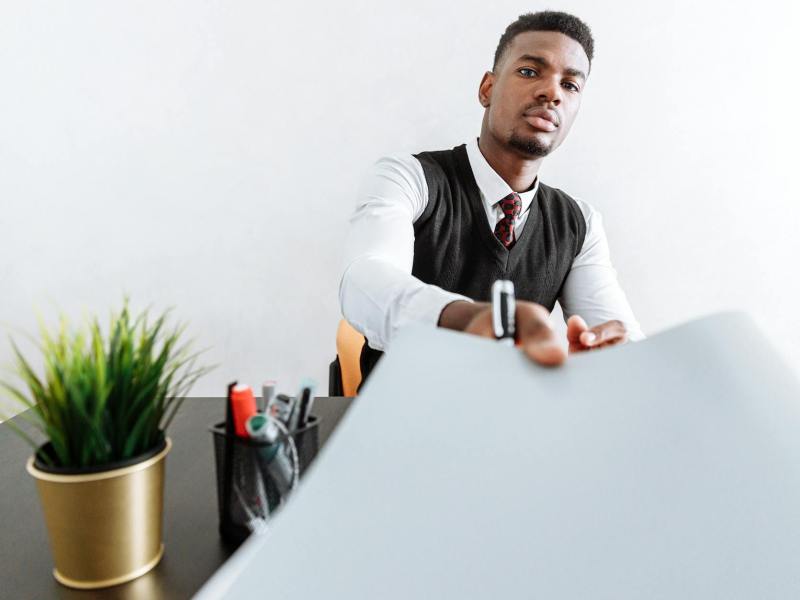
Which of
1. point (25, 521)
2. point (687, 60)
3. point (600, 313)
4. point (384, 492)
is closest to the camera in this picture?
point (384, 492)

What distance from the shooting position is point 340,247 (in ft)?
5.18

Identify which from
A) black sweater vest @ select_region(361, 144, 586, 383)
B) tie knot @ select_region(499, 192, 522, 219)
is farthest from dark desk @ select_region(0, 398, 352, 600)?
tie knot @ select_region(499, 192, 522, 219)

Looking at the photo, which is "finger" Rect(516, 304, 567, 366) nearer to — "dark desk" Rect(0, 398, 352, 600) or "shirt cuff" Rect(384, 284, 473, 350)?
"shirt cuff" Rect(384, 284, 473, 350)

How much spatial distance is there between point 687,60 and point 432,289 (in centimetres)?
125

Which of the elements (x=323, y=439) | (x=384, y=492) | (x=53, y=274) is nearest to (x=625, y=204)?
(x=323, y=439)

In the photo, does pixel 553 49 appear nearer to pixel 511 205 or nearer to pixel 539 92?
pixel 539 92

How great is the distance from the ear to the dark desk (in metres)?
0.99

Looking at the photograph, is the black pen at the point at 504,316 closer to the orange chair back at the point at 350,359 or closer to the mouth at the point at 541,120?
the orange chair back at the point at 350,359

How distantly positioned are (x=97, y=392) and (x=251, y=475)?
120 mm

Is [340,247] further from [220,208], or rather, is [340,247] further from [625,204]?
[625,204]

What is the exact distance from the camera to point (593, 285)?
134 cm

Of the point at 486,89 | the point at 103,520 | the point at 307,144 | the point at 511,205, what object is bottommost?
the point at 103,520

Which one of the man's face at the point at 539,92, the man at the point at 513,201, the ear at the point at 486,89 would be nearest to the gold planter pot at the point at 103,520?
the man at the point at 513,201

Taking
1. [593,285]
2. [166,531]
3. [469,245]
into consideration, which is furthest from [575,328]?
[593,285]
